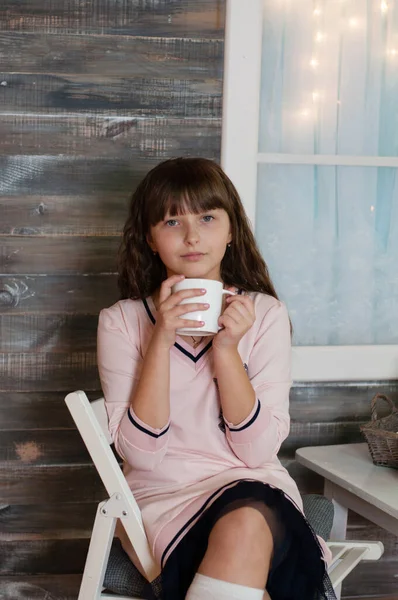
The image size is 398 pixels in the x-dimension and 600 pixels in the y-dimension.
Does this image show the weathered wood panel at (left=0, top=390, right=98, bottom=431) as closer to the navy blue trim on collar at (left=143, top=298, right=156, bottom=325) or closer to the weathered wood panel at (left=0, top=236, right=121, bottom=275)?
the weathered wood panel at (left=0, top=236, right=121, bottom=275)

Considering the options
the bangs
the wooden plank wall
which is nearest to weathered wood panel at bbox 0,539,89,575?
the wooden plank wall

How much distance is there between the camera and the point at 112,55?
6.16ft

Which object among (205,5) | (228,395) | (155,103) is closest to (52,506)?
(228,395)

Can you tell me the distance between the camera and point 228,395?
1.47 meters

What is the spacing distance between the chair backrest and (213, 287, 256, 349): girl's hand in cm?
26

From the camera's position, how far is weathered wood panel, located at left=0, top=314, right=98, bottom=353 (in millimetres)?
1919

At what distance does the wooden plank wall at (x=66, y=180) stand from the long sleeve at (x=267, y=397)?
0.49 m

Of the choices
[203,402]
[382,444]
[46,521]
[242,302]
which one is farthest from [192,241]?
[46,521]

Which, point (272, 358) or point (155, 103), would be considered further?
point (155, 103)

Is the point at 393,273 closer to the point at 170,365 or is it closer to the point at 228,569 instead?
the point at 170,365

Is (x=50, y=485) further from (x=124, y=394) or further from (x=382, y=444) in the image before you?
(x=382, y=444)

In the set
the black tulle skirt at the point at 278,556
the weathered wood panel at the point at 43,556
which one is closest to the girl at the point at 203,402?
the black tulle skirt at the point at 278,556

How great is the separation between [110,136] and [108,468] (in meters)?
0.84

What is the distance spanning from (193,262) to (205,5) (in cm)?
71
